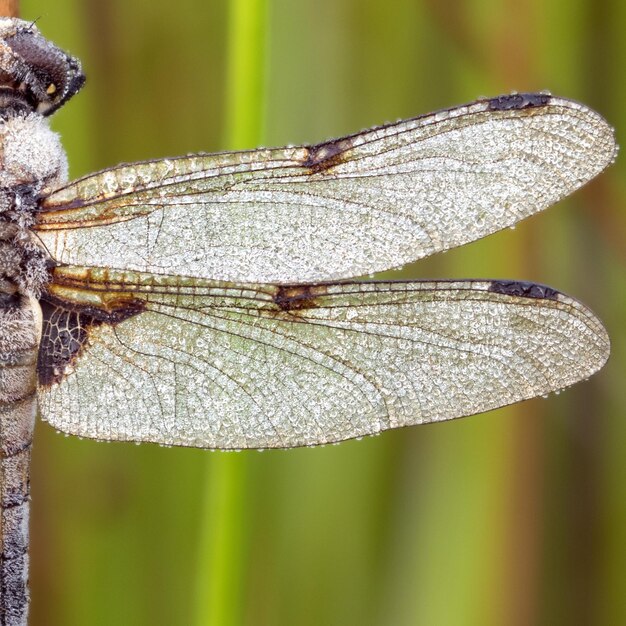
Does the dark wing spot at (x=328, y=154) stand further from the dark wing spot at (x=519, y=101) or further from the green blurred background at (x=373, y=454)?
the green blurred background at (x=373, y=454)

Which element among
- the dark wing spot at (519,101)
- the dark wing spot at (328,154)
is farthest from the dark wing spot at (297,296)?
the dark wing spot at (519,101)

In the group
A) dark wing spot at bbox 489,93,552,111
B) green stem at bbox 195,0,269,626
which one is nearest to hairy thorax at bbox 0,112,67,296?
green stem at bbox 195,0,269,626

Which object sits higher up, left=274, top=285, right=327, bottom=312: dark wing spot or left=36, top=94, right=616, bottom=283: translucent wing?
left=36, top=94, right=616, bottom=283: translucent wing

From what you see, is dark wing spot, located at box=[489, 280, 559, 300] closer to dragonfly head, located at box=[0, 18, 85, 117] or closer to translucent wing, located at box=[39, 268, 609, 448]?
translucent wing, located at box=[39, 268, 609, 448]

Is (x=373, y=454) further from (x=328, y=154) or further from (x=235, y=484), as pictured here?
(x=328, y=154)

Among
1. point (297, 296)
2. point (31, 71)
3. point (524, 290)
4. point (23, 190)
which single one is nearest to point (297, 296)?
point (297, 296)
